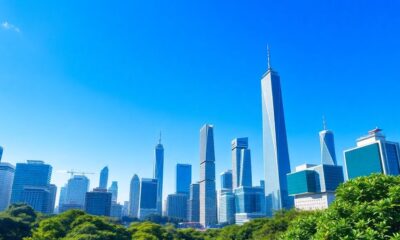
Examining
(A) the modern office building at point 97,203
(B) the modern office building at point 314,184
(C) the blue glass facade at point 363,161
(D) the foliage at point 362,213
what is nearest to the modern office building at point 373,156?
(C) the blue glass facade at point 363,161

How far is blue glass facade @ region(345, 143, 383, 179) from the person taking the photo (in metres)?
121

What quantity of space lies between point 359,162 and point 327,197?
67.4 feet

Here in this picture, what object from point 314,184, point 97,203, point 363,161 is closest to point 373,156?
point 363,161

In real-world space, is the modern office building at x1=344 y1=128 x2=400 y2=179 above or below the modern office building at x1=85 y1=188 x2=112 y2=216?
above

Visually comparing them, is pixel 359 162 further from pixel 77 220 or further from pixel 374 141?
pixel 77 220

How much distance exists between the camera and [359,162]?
420 ft

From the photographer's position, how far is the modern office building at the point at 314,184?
14162 centimetres

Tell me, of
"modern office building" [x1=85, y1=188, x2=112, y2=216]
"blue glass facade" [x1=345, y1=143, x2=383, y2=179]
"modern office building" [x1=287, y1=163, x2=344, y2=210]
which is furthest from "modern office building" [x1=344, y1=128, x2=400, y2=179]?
"modern office building" [x1=85, y1=188, x2=112, y2=216]

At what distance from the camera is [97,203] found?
609 ft

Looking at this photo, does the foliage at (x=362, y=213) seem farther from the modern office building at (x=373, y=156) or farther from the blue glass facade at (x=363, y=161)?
the blue glass facade at (x=363, y=161)

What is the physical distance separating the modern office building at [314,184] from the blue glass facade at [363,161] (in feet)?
44.9

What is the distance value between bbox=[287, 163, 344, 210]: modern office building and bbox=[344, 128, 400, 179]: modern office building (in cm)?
1510

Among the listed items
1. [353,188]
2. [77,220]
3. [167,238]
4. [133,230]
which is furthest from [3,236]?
[353,188]

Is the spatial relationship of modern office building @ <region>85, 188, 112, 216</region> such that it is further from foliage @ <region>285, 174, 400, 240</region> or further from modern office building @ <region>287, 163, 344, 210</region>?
foliage @ <region>285, 174, 400, 240</region>
